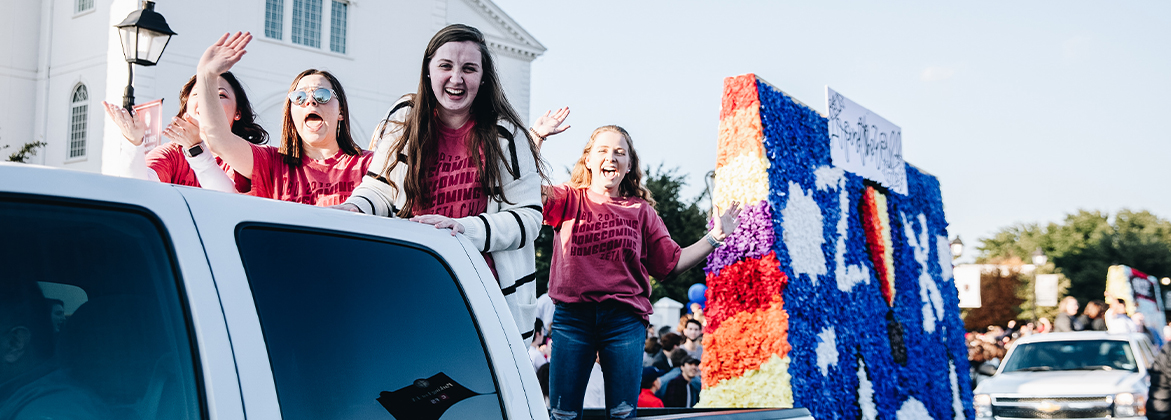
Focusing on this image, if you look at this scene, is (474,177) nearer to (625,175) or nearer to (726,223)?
(625,175)

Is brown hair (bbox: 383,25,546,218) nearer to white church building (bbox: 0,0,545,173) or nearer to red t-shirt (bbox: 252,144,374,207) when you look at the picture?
red t-shirt (bbox: 252,144,374,207)

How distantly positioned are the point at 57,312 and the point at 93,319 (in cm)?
5

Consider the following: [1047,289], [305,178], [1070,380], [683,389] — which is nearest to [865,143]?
[683,389]

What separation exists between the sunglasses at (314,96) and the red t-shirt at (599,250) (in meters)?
1.02

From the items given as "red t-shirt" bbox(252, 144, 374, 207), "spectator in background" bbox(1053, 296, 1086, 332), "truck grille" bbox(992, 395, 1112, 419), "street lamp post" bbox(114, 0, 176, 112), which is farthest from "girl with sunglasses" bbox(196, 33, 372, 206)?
"spectator in background" bbox(1053, 296, 1086, 332)

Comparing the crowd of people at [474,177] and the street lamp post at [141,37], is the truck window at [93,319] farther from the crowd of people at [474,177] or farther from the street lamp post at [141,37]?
the street lamp post at [141,37]

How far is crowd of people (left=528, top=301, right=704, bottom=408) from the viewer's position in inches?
255

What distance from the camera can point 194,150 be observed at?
10.1ft

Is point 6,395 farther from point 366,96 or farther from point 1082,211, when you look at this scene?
point 1082,211

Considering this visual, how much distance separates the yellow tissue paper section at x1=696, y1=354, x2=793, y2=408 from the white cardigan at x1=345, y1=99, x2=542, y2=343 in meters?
3.61

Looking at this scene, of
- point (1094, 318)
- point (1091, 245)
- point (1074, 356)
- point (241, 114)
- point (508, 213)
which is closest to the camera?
point (508, 213)

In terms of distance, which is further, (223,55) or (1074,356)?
(1074,356)

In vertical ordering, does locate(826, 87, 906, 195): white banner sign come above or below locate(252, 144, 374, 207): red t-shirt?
above

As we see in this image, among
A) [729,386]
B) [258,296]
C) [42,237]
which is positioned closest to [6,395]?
[42,237]
